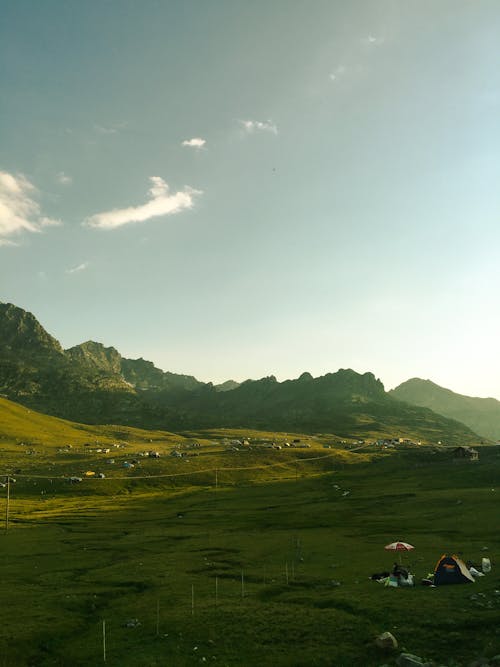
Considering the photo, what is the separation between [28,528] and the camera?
10012cm

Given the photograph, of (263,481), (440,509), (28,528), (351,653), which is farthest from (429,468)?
(351,653)

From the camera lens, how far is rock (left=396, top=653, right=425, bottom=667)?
2727cm

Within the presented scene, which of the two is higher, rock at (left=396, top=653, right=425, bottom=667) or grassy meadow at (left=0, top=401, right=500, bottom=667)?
rock at (left=396, top=653, right=425, bottom=667)

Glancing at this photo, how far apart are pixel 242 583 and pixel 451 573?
19943 millimetres

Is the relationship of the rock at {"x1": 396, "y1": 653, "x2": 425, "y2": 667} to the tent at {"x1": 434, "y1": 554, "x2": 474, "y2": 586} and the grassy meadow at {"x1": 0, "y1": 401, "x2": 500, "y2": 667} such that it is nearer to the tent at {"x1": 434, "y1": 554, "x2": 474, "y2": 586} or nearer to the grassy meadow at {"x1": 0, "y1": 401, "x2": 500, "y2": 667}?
the grassy meadow at {"x1": 0, "y1": 401, "x2": 500, "y2": 667}

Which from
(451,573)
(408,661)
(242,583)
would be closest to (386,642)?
(408,661)

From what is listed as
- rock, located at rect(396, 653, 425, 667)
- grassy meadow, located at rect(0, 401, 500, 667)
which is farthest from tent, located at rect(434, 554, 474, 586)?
rock, located at rect(396, 653, 425, 667)

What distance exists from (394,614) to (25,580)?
42666 millimetres

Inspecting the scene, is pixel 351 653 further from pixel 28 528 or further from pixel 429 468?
pixel 429 468

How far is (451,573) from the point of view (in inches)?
1786

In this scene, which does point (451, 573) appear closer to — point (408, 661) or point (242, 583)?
point (242, 583)

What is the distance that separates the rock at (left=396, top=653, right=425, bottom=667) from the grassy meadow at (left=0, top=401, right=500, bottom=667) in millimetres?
1042

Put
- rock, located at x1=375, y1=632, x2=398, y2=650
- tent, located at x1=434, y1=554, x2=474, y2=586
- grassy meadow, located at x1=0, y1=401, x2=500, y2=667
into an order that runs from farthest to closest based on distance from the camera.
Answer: tent, located at x1=434, y1=554, x2=474, y2=586, grassy meadow, located at x1=0, y1=401, x2=500, y2=667, rock, located at x1=375, y1=632, x2=398, y2=650

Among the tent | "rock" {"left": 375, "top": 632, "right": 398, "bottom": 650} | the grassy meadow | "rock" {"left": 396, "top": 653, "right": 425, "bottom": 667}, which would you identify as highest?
"rock" {"left": 396, "top": 653, "right": 425, "bottom": 667}
